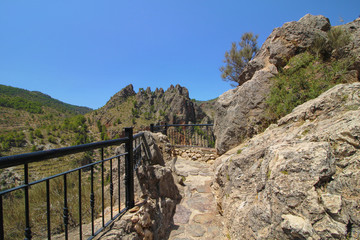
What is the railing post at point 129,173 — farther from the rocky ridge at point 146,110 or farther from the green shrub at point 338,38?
the rocky ridge at point 146,110

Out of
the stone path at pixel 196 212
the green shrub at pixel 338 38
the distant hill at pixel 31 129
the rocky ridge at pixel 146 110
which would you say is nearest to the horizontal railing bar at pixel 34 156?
the stone path at pixel 196 212

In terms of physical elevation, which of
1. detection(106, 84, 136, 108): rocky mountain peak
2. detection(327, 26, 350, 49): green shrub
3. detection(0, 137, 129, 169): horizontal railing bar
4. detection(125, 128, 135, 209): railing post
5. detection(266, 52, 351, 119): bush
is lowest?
detection(125, 128, 135, 209): railing post

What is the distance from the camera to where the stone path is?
2.80 meters

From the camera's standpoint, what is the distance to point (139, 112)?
50.3m

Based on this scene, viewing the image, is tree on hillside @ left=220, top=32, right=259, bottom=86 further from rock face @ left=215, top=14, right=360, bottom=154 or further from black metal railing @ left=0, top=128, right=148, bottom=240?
black metal railing @ left=0, top=128, right=148, bottom=240

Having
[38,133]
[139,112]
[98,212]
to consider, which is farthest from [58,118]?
[98,212]

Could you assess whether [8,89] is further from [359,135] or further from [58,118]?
[359,135]

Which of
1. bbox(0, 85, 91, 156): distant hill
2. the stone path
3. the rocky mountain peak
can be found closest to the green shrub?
the stone path

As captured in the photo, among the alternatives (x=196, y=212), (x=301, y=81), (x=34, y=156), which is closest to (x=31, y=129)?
(x=196, y=212)

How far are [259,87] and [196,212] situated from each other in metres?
3.49

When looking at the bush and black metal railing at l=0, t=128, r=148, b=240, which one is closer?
black metal railing at l=0, t=128, r=148, b=240

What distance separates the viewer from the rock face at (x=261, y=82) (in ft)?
15.0

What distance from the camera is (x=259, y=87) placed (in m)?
4.75

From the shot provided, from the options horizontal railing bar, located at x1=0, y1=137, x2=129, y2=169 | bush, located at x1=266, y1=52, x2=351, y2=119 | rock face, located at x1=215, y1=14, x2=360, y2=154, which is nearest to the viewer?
horizontal railing bar, located at x1=0, y1=137, x2=129, y2=169
